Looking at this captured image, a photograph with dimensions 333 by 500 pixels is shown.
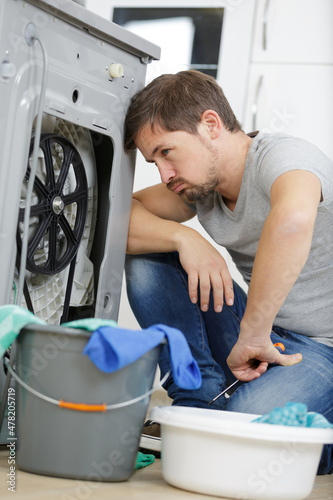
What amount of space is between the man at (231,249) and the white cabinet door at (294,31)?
1.03 meters

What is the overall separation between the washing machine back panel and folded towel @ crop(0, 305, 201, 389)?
164 mm

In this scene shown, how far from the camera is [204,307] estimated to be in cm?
142

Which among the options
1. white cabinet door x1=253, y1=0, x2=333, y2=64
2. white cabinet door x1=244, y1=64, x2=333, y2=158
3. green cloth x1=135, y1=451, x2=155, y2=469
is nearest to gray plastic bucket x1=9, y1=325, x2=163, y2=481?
green cloth x1=135, y1=451, x2=155, y2=469

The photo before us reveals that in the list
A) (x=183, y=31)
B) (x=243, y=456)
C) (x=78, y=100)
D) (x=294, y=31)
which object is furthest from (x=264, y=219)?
(x=183, y=31)

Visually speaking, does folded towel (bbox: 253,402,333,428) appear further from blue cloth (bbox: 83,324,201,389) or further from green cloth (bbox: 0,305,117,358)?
green cloth (bbox: 0,305,117,358)

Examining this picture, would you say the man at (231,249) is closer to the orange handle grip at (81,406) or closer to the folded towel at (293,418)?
the folded towel at (293,418)

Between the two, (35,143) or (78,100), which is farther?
(78,100)

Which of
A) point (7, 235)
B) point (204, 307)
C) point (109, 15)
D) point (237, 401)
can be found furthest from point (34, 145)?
point (109, 15)

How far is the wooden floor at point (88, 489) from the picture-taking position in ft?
2.95

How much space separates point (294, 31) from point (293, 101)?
0.27m

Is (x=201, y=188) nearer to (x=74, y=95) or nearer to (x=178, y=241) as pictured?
(x=178, y=241)

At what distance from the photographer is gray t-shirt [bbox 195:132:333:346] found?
4.43 ft

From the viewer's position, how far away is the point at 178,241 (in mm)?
1465

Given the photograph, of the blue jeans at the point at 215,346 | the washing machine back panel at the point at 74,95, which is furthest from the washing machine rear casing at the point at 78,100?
the blue jeans at the point at 215,346
